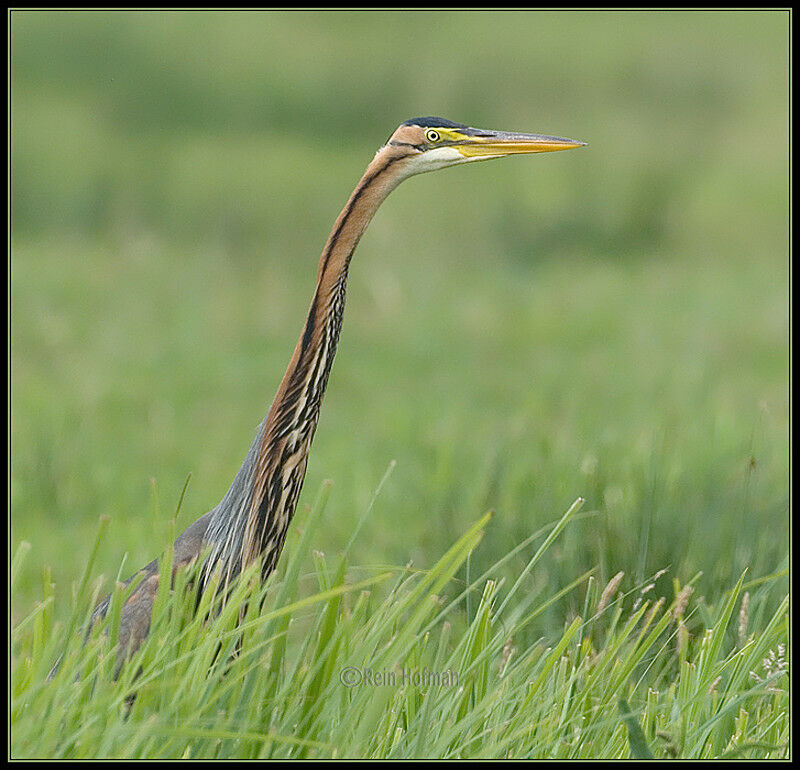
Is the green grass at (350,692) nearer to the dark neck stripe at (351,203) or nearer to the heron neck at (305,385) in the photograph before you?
the heron neck at (305,385)

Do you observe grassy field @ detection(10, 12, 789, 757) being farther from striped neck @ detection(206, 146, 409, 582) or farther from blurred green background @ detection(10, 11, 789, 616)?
striped neck @ detection(206, 146, 409, 582)

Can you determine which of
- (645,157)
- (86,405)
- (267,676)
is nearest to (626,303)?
(645,157)

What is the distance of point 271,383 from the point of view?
17.6 feet

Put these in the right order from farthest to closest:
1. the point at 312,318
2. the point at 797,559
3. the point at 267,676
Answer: the point at 797,559, the point at 312,318, the point at 267,676

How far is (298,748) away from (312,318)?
62 cm

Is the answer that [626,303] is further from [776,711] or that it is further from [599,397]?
[776,711]

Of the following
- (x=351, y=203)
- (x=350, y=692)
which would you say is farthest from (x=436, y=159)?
(x=350, y=692)

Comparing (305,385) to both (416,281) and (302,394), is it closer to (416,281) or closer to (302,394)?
(302,394)

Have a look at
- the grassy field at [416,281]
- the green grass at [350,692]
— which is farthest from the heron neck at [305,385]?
the grassy field at [416,281]

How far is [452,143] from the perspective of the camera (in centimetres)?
186

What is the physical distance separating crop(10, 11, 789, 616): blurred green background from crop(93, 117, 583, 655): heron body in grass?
6.53 feet

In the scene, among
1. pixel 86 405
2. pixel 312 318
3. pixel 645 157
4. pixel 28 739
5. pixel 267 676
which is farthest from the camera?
pixel 645 157

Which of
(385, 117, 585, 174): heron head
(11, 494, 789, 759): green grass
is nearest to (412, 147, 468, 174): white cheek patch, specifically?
(385, 117, 585, 174): heron head

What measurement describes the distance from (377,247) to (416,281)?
0.93 feet
